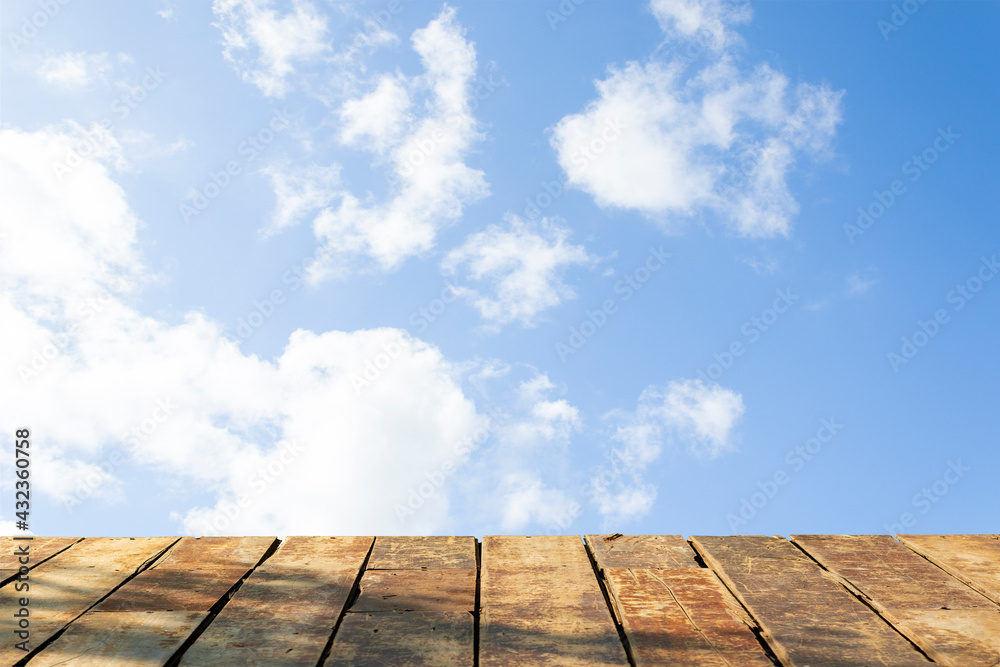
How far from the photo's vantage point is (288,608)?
4.57 m

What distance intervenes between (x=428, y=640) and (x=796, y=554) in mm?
3208

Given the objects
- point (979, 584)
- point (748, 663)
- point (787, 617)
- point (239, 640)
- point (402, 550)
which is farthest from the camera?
point (402, 550)

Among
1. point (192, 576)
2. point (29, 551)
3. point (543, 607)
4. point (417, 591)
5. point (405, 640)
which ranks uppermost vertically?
point (29, 551)

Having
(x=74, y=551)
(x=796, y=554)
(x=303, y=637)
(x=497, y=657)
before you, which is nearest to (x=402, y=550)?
(x=303, y=637)

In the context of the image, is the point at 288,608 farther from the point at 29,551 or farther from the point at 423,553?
the point at 29,551

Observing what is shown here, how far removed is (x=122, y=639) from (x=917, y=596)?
5.28 metres

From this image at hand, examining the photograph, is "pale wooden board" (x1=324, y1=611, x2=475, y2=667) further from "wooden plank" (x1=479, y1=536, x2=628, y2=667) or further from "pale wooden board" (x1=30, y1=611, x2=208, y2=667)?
"pale wooden board" (x1=30, y1=611, x2=208, y2=667)

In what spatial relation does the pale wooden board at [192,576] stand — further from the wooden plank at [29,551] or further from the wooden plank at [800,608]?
the wooden plank at [800,608]

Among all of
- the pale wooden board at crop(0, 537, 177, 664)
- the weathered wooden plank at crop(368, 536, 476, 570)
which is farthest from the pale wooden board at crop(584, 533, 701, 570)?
the pale wooden board at crop(0, 537, 177, 664)

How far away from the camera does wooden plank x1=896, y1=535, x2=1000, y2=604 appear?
510 centimetres

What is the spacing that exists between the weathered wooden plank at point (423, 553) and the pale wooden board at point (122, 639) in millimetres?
1383

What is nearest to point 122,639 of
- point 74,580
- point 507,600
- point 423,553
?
point 74,580

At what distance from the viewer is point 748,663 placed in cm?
391

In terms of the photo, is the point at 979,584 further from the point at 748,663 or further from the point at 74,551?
the point at 74,551
